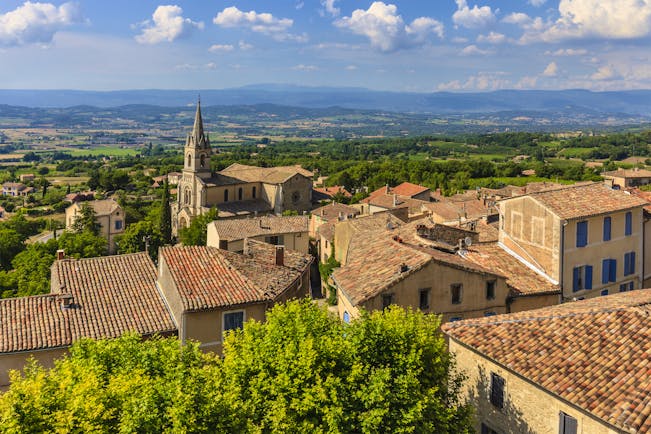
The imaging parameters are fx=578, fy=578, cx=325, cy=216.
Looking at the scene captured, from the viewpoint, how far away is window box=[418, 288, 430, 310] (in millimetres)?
23016

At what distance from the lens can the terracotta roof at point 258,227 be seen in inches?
1873

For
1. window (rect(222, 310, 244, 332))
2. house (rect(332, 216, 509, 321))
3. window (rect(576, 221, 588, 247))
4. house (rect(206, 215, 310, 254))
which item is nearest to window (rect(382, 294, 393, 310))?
house (rect(332, 216, 509, 321))

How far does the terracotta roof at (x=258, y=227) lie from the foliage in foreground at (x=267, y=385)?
31.0m

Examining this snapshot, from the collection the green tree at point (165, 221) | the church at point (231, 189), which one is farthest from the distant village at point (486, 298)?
the church at point (231, 189)

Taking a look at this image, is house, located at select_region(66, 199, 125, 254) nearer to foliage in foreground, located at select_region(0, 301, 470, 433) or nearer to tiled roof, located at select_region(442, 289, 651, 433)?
foliage in foreground, located at select_region(0, 301, 470, 433)

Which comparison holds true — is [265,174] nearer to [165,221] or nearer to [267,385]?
[165,221]

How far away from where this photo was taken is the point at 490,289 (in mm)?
24344

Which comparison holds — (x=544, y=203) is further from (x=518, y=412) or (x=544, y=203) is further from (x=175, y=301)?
(x=175, y=301)

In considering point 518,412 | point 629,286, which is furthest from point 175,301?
point 629,286

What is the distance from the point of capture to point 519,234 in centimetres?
2909

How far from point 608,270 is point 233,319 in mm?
19086

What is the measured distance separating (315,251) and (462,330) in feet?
116

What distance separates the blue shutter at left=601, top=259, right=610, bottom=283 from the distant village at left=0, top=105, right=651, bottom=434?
0.08 metres

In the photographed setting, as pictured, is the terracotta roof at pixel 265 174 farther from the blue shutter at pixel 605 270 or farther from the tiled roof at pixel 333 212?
the blue shutter at pixel 605 270
